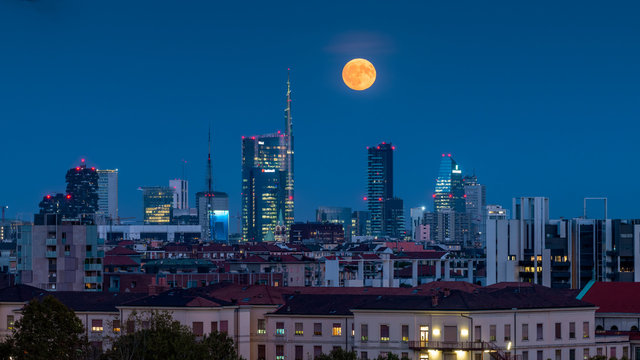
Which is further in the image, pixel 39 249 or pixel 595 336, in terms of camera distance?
pixel 39 249

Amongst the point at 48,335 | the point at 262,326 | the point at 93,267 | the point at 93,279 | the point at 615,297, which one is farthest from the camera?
the point at 93,267

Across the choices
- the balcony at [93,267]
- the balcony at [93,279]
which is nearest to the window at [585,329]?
the balcony at [93,279]

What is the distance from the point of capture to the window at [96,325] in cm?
11669

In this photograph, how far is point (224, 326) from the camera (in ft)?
360

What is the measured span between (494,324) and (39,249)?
334 ft

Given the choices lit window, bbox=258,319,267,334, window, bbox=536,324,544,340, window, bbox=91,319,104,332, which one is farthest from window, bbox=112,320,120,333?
window, bbox=536,324,544,340

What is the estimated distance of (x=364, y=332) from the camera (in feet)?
348

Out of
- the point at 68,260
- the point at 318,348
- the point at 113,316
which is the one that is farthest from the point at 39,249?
the point at 318,348

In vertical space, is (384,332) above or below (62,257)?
below

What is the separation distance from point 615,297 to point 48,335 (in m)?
59.7

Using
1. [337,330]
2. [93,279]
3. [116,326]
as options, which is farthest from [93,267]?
[337,330]

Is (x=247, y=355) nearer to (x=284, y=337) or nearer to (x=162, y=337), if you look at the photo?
(x=284, y=337)

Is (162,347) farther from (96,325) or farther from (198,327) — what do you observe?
(96,325)

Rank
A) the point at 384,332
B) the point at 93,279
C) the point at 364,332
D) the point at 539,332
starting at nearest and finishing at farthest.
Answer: the point at 384,332 → the point at 364,332 → the point at 539,332 → the point at 93,279
